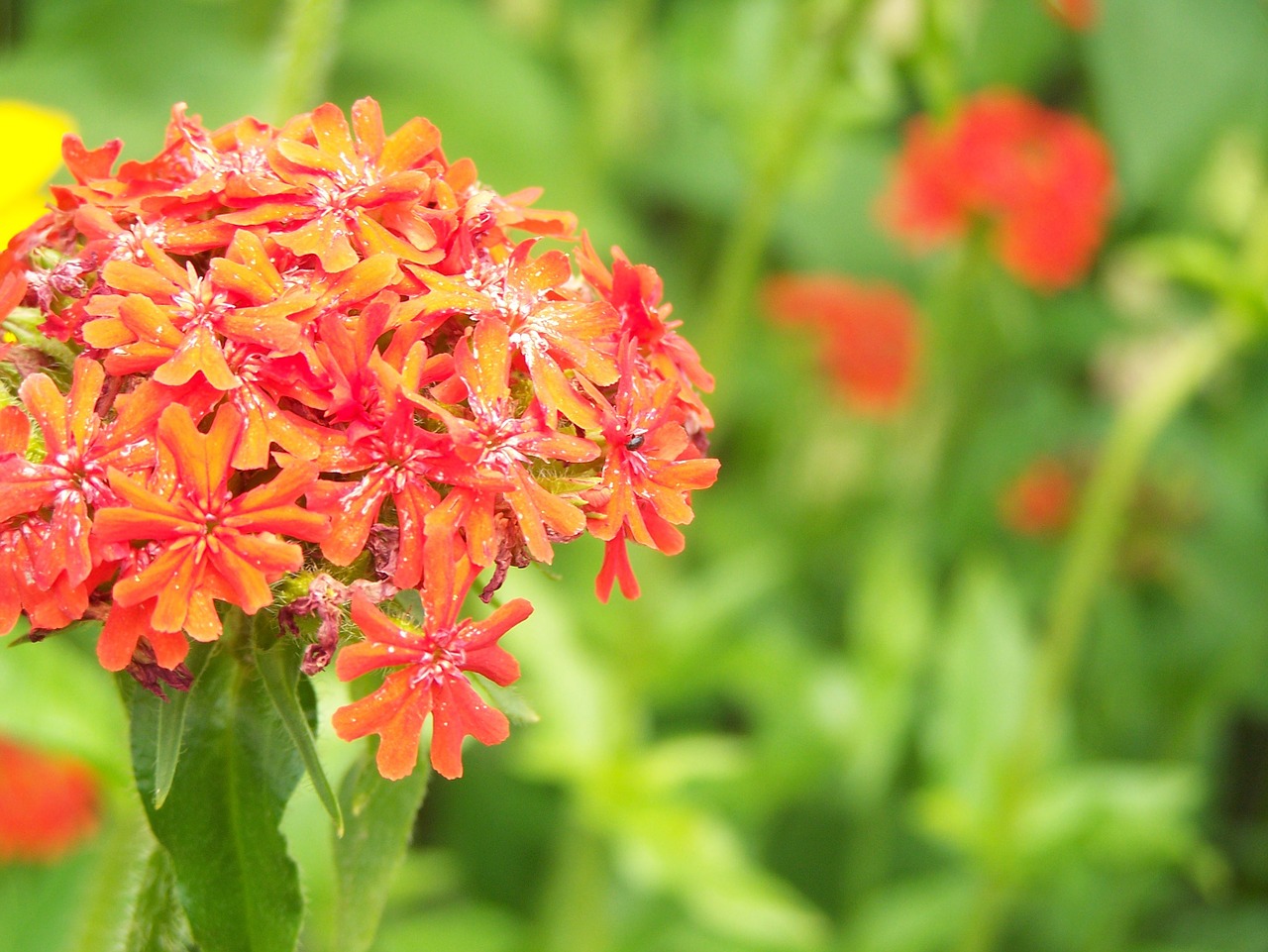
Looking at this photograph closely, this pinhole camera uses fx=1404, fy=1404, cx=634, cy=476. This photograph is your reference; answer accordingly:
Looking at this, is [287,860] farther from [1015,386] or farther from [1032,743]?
[1015,386]

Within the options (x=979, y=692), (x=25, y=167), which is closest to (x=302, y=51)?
(x=25, y=167)

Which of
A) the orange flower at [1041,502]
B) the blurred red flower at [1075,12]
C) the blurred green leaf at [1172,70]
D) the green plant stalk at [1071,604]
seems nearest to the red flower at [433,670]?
the blurred red flower at [1075,12]

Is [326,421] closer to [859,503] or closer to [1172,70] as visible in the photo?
[1172,70]

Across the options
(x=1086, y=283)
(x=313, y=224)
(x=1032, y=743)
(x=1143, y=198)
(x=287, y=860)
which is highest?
(x=1086, y=283)

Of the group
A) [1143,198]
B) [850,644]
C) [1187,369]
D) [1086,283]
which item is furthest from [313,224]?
[1086,283]

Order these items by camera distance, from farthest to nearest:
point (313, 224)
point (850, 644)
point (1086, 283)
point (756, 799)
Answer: point (1086, 283) → point (850, 644) → point (756, 799) → point (313, 224)

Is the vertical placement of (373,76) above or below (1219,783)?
above

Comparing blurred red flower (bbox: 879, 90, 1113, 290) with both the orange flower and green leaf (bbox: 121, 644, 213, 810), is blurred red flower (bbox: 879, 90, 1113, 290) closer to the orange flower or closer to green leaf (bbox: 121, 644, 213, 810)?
the orange flower

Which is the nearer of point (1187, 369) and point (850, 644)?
point (1187, 369)

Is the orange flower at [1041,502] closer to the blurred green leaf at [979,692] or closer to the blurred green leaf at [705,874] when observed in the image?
the blurred green leaf at [979,692]
